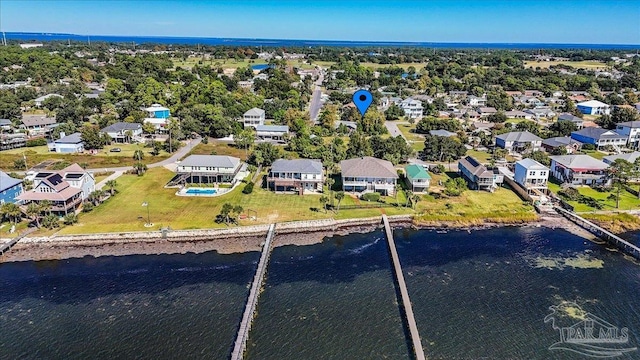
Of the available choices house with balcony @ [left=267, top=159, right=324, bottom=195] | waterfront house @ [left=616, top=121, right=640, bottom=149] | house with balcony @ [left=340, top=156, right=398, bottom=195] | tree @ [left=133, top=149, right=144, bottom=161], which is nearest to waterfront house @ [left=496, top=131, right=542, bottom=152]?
waterfront house @ [left=616, top=121, right=640, bottom=149]

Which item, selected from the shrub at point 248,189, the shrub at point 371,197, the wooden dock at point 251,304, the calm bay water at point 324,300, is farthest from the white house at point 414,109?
the wooden dock at point 251,304

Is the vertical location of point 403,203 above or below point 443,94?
below

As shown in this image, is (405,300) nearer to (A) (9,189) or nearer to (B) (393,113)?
(A) (9,189)

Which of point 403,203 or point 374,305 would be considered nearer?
point 374,305

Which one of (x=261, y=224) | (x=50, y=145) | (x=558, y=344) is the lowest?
(x=558, y=344)

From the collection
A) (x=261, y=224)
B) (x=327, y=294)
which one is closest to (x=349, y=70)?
(x=261, y=224)

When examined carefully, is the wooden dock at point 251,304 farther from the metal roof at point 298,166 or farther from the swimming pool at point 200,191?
the swimming pool at point 200,191

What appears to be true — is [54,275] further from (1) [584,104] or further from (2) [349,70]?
(2) [349,70]
